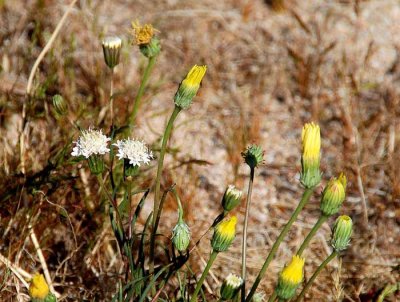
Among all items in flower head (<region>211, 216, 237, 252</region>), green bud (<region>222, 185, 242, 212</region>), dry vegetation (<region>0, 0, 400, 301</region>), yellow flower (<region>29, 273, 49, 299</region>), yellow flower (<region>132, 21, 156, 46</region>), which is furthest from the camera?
dry vegetation (<region>0, 0, 400, 301</region>)

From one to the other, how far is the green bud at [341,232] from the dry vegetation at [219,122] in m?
0.47

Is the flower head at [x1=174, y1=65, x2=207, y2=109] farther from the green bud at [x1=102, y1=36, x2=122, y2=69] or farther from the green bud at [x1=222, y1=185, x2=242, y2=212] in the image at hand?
the green bud at [x1=102, y1=36, x2=122, y2=69]

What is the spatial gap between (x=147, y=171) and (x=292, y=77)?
0.99 m

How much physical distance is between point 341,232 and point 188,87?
476 millimetres

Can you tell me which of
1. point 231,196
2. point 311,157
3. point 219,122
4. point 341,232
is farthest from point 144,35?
point 219,122

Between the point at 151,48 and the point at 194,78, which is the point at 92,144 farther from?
the point at 151,48

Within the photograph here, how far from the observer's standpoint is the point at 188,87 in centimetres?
169

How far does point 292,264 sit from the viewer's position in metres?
1.59

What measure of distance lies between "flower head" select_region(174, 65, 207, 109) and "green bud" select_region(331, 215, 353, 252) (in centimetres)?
44

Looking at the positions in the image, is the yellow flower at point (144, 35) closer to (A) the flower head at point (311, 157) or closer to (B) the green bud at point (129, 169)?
(B) the green bud at point (129, 169)

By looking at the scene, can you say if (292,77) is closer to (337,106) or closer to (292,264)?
(337,106)

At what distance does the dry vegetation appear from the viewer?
7.75ft

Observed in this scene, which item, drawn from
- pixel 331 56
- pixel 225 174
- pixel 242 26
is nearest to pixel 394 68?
pixel 331 56

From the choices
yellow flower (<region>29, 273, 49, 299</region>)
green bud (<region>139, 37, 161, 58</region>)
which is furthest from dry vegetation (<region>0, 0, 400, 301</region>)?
yellow flower (<region>29, 273, 49, 299</region>)
